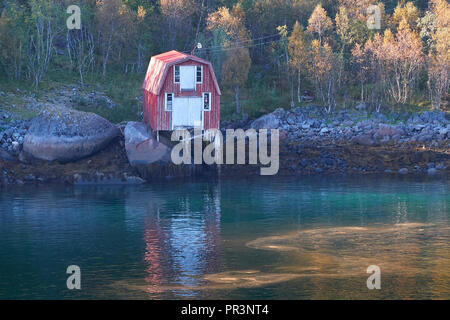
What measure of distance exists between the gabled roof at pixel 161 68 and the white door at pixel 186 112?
1.71 metres

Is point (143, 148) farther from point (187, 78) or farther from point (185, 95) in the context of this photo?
point (187, 78)

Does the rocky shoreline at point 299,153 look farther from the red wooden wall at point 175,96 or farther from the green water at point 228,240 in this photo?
the green water at point 228,240

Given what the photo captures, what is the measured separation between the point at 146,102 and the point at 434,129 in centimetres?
2466

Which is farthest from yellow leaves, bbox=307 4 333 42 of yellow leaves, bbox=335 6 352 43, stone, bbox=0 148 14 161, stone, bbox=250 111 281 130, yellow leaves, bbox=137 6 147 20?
stone, bbox=0 148 14 161

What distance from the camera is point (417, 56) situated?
6681 cm

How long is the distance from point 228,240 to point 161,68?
76.2 feet

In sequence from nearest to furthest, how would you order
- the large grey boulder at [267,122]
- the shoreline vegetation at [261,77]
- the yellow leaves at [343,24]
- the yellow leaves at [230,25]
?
the shoreline vegetation at [261,77] → the large grey boulder at [267,122] → the yellow leaves at [230,25] → the yellow leaves at [343,24]

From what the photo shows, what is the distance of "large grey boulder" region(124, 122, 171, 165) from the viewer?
155ft

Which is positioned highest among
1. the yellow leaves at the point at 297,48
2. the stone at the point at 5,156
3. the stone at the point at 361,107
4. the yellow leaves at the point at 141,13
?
the yellow leaves at the point at 141,13

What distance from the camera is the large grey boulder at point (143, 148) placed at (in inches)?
1858

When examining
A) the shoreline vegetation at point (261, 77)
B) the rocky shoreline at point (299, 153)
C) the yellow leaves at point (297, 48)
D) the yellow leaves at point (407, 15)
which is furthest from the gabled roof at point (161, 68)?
the yellow leaves at point (407, 15)

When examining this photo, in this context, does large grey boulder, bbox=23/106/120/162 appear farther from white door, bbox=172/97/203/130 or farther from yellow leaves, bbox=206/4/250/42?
yellow leaves, bbox=206/4/250/42

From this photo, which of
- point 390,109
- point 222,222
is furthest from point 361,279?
point 390,109
